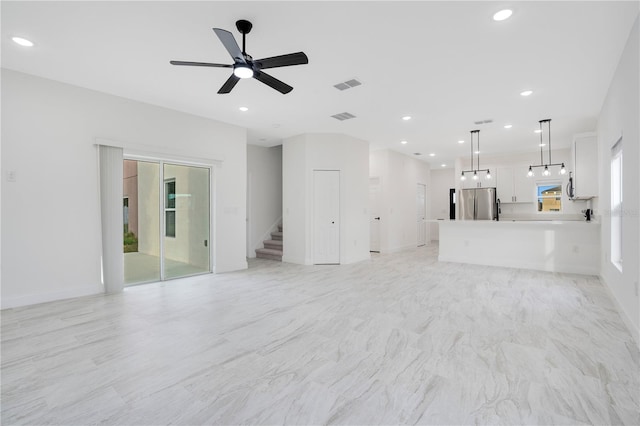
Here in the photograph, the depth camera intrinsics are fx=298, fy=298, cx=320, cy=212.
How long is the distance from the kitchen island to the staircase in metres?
4.11

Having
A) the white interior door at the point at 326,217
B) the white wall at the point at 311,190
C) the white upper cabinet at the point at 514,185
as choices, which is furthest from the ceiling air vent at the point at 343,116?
the white upper cabinet at the point at 514,185

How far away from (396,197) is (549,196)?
4.26m

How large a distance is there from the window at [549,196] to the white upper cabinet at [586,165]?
2.60 metres

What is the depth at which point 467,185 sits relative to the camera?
9.68 metres

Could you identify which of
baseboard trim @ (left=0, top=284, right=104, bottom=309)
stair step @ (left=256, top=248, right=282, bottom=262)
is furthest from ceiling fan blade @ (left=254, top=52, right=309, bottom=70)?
stair step @ (left=256, top=248, right=282, bottom=262)

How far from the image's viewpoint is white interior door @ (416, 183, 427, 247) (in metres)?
10.5

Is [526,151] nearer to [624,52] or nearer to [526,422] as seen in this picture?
[624,52]

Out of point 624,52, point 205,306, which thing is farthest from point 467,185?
point 205,306

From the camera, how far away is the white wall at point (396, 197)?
8.75 m

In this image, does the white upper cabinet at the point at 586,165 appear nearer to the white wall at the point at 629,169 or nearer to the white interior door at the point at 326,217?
the white wall at the point at 629,169

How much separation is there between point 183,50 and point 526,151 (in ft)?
30.1

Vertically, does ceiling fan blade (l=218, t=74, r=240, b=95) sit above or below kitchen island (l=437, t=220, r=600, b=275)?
above

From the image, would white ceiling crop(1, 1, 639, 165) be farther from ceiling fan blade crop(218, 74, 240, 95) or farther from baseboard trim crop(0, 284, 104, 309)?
baseboard trim crop(0, 284, 104, 309)

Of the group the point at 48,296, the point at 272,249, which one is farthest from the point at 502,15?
the point at 272,249
